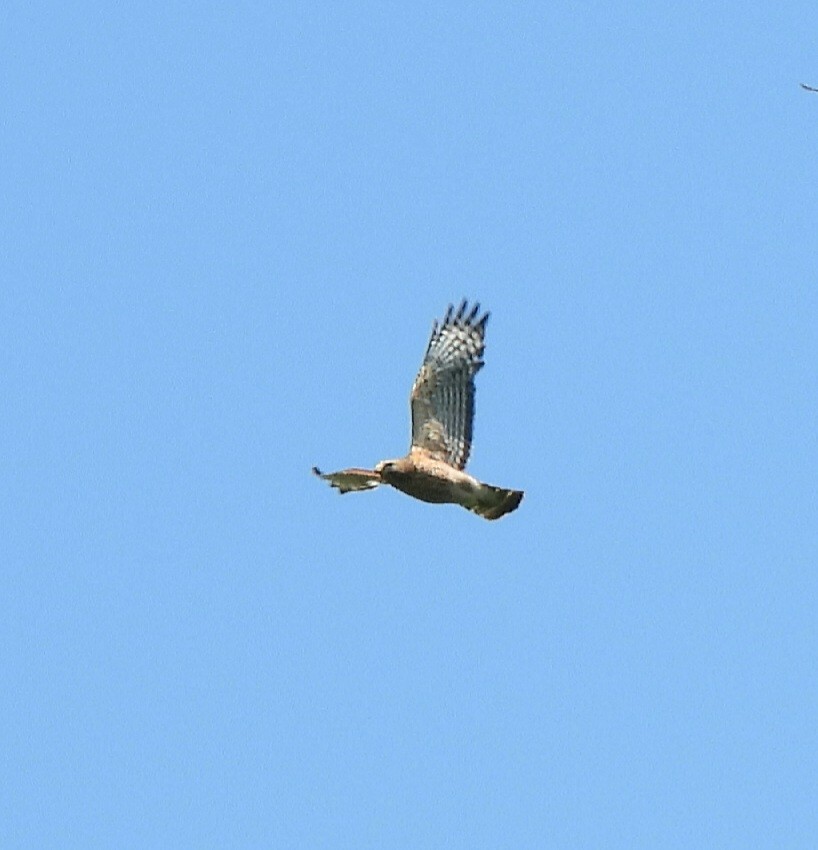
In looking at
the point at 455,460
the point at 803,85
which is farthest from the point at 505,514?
the point at 803,85

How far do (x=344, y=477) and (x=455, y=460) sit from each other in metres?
0.93

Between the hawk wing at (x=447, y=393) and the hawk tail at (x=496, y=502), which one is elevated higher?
the hawk wing at (x=447, y=393)

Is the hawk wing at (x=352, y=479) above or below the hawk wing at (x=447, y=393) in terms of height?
below

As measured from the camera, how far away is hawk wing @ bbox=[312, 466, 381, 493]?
15.9 metres

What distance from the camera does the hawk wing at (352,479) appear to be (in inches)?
626

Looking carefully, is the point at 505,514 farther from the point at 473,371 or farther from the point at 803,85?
the point at 803,85

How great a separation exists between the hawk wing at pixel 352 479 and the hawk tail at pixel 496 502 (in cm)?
83

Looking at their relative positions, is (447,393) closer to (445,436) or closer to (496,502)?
(445,436)

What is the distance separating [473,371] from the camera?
54.7 ft

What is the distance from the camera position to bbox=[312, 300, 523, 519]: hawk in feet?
51.8

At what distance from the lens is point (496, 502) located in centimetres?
1585

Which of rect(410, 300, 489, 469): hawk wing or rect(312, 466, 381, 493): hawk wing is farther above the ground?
rect(410, 300, 489, 469): hawk wing

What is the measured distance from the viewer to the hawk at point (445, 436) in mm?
15781

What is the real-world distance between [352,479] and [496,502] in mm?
1190
